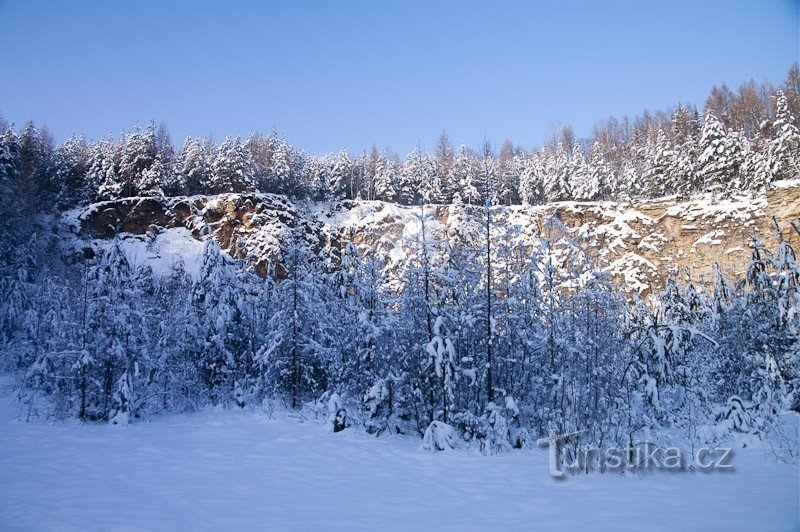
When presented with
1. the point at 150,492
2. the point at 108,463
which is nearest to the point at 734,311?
the point at 150,492

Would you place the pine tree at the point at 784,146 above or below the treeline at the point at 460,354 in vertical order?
above

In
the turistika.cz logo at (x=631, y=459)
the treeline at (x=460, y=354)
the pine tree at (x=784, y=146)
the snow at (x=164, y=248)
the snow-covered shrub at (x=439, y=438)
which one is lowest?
the snow-covered shrub at (x=439, y=438)

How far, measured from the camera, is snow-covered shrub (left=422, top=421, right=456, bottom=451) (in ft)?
32.3

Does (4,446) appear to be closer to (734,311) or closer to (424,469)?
(424,469)

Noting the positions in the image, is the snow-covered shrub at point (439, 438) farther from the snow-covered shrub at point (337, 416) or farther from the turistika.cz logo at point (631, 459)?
the snow-covered shrub at point (337, 416)

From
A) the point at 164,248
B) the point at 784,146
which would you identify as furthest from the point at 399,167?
the point at 784,146

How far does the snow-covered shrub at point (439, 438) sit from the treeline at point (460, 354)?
0.09 metres

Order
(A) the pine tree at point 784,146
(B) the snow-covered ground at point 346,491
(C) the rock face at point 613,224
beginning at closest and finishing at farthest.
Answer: (B) the snow-covered ground at point 346,491 → (C) the rock face at point 613,224 → (A) the pine tree at point 784,146

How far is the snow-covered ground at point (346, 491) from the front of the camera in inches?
205

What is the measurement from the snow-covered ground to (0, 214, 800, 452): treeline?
1596 mm

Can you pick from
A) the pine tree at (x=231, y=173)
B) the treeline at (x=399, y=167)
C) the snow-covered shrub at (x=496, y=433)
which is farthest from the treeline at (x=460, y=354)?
the pine tree at (x=231, y=173)

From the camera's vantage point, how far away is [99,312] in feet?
45.4

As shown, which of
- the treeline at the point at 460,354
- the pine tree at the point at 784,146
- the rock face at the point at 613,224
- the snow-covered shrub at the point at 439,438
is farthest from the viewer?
the pine tree at the point at 784,146

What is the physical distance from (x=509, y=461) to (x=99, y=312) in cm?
1313
